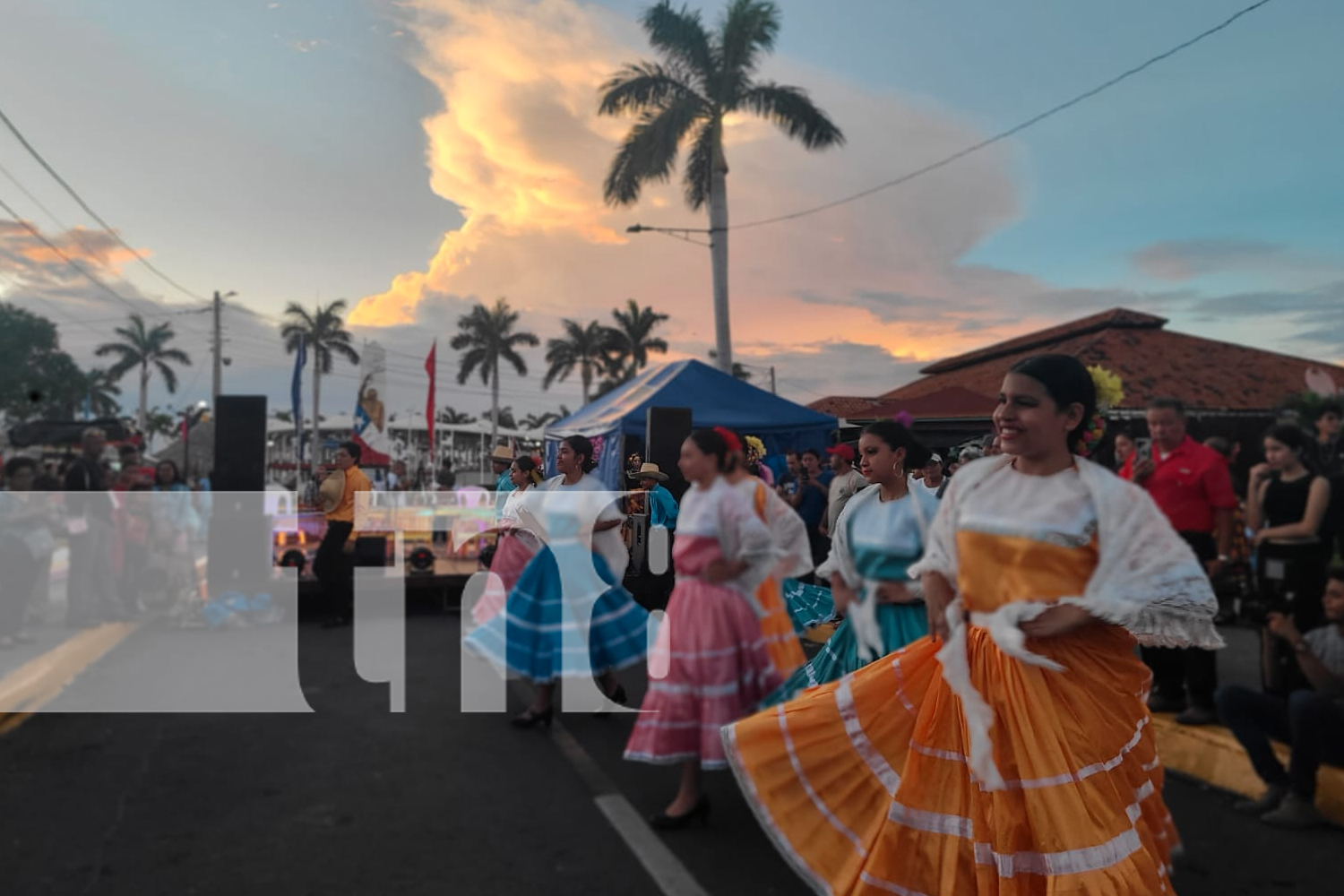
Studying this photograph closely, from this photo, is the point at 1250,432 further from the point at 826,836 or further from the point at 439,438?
the point at 439,438

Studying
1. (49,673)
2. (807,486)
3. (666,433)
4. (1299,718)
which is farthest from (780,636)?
(49,673)

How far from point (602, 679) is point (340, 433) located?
90 centimetres

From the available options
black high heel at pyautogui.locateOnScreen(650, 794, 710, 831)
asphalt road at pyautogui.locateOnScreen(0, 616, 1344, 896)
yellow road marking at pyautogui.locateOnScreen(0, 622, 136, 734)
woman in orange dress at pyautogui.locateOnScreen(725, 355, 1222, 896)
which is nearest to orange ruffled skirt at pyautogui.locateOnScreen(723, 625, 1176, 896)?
woman in orange dress at pyautogui.locateOnScreen(725, 355, 1222, 896)

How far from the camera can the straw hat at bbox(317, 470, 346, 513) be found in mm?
2006

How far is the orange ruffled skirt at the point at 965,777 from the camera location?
84.1 inches

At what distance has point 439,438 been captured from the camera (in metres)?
2.30

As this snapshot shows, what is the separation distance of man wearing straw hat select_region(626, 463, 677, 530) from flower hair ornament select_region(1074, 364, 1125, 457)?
64 centimetres

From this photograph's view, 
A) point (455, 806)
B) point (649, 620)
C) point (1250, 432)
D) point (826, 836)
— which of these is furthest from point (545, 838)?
point (1250, 432)

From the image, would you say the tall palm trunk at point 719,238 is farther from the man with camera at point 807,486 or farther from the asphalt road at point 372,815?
the asphalt road at point 372,815

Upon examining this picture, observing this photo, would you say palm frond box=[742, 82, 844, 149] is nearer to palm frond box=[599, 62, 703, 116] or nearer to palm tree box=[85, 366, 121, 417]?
palm frond box=[599, 62, 703, 116]

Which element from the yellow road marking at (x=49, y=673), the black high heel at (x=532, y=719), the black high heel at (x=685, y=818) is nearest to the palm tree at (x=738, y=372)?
the black high heel at (x=685, y=818)

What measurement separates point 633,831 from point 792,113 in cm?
516

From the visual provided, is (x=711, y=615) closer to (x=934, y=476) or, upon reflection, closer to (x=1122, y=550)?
(x=934, y=476)

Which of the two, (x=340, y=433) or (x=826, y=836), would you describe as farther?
(x=826, y=836)
